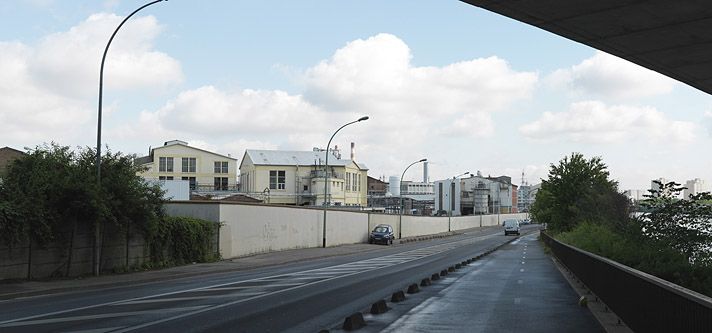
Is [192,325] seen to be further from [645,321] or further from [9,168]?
[9,168]

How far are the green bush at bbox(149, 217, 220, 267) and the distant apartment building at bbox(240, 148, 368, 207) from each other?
6633cm

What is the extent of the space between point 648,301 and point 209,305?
8886 millimetres

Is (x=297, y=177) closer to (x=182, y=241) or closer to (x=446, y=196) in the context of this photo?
(x=446, y=196)

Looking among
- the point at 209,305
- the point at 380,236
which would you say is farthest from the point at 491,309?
the point at 380,236

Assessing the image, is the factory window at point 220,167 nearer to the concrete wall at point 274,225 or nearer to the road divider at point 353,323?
the concrete wall at point 274,225

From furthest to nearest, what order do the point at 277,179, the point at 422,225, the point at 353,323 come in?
the point at 277,179 < the point at 422,225 < the point at 353,323

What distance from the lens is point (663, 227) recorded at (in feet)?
61.3

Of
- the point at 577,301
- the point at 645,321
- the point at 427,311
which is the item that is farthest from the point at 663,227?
the point at 645,321

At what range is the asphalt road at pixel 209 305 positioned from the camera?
11604 mm

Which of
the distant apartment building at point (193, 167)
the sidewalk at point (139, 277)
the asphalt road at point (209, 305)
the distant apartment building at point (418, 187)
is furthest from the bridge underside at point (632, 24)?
the distant apartment building at point (418, 187)

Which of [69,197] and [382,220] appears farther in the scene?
[382,220]

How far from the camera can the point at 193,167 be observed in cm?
10019

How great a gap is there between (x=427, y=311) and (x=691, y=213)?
8599 mm

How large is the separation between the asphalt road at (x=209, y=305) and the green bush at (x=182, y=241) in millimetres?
4690
